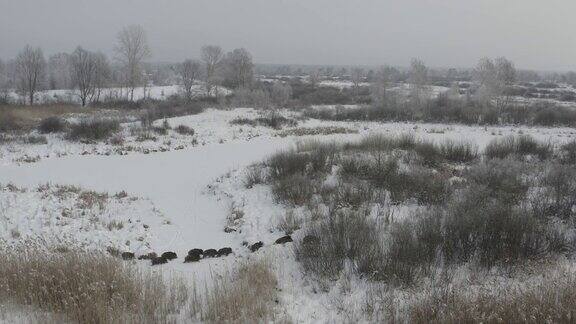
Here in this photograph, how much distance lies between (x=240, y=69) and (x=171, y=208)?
56.0 meters

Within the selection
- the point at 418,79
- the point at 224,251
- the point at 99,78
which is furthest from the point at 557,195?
the point at 99,78

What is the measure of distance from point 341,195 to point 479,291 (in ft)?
16.3

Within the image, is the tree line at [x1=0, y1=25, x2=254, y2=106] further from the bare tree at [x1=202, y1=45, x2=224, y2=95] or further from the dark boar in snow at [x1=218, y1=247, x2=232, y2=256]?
the dark boar in snow at [x1=218, y1=247, x2=232, y2=256]

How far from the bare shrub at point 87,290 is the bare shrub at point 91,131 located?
16.6 m

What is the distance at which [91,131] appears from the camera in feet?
67.8

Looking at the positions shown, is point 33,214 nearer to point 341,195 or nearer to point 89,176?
point 89,176

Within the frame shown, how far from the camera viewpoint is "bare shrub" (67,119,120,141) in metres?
20.1

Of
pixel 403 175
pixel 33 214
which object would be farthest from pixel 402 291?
pixel 33 214

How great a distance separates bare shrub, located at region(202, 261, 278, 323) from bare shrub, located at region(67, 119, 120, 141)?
1794cm

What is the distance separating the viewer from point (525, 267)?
535 centimetres

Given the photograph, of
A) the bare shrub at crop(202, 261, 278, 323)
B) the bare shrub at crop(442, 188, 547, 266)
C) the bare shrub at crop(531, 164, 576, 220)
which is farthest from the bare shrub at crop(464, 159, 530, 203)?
the bare shrub at crop(202, 261, 278, 323)

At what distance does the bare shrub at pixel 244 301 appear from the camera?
419cm

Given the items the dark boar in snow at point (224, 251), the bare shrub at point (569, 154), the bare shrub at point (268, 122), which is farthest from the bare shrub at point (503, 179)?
the bare shrub at point (268, 122)

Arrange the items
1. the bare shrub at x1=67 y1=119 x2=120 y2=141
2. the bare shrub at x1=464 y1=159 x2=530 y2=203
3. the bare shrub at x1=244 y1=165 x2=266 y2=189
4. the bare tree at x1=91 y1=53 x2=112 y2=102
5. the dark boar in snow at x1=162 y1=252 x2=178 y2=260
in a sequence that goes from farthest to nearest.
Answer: the bare tree at x1=91 y1=53 x2=112 y2=102
the bare shrub at x1=67 y1=119 x2=120 y2=141
the bare shrub at x1=244 y1=165 x2=266 y2=189
the bare shrub at x1=464 y1=159 x2=530 y2=203
the dark boar in snow at x1=162 y1=252 x2=178 y2=260
